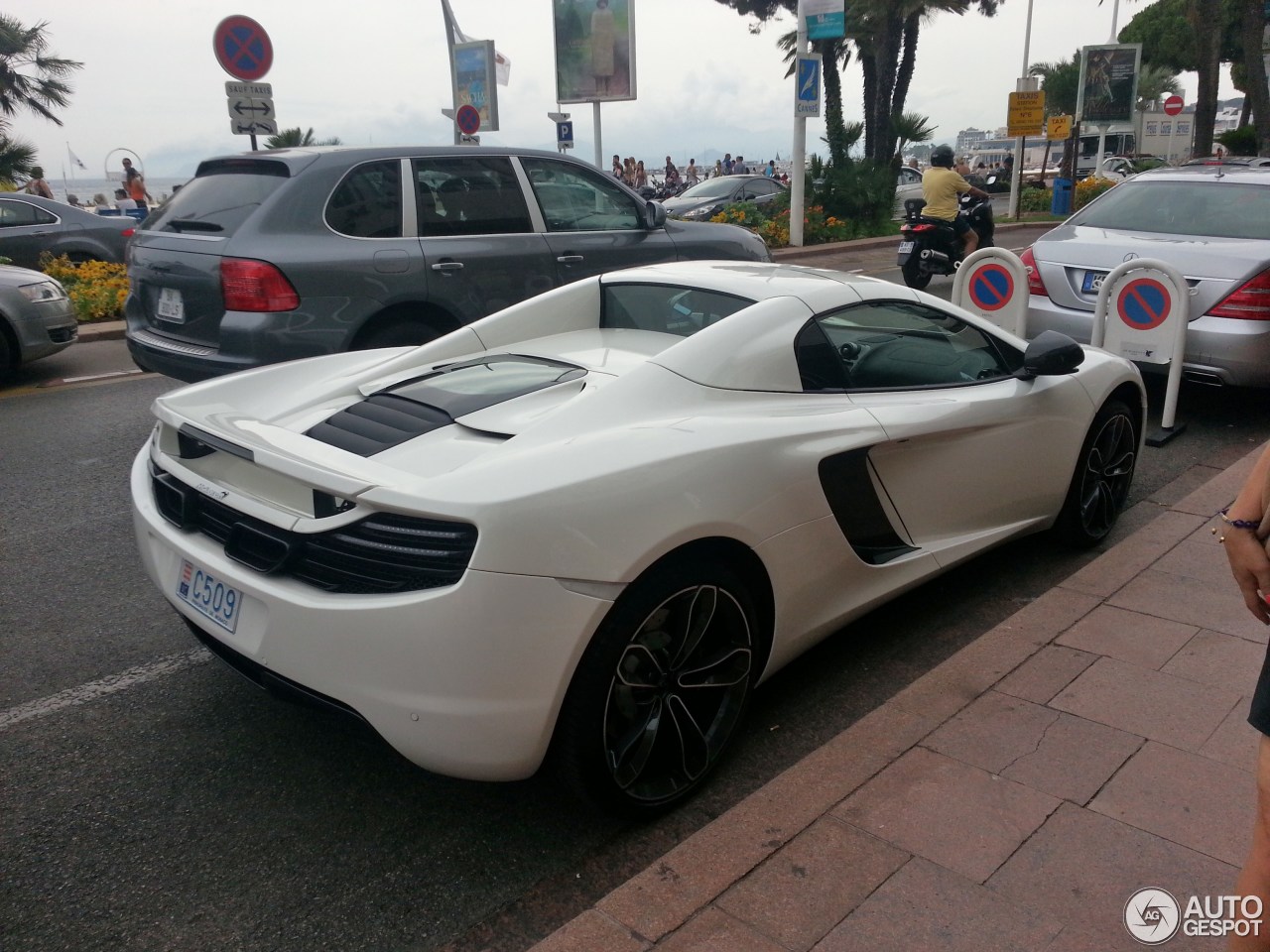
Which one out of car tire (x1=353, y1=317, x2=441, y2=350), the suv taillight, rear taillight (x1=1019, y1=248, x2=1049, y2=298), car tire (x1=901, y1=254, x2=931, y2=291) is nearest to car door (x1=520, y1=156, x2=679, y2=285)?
car tire (x1=353, y1=317, x2=441, y2=350)

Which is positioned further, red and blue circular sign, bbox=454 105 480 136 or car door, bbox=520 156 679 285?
red and blue circular sign, bbox=454 105 480 136

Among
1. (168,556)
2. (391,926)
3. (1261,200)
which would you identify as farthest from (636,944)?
(1261,200)

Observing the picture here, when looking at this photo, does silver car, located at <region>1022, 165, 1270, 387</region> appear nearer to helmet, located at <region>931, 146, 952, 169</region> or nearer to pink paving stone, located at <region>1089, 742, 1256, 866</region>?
helmet, located at <region>931, 146, 952, 169</region>

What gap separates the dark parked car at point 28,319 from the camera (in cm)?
818

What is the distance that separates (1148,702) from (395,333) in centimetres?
443

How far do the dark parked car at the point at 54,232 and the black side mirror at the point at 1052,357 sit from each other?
11574mm

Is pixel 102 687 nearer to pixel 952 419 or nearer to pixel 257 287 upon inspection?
pixel 257 287

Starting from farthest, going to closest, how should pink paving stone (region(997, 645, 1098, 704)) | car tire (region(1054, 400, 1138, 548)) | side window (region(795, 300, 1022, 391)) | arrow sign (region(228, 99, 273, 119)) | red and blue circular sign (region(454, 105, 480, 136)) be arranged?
red and blue circular sign (region(454, 105, 480, 136))
arrow sign (region(228, 99, 273, 119))
car tire (region(1054, 400, 1138, 548))
side window (region(795, 300, 1022, 391))
pink paving stone (region(997, 645, 1098, 704))

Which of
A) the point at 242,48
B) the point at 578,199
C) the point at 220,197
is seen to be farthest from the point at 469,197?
the point at 242,48

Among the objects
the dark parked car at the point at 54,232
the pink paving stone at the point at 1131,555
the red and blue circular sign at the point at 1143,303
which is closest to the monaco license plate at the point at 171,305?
the pink paving stone at the point at 1131,555

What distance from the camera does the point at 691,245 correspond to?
781cm

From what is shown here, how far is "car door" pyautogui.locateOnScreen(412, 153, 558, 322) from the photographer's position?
640 cm

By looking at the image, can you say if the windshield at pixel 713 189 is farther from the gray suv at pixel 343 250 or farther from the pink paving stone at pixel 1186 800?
the pink paving stone at pixel 1186 800

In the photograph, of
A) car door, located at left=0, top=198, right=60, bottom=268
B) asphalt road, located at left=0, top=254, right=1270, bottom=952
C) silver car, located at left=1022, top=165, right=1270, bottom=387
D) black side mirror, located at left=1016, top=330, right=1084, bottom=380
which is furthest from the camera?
car door, located at left=0, top=198, right=60, bottom=268
